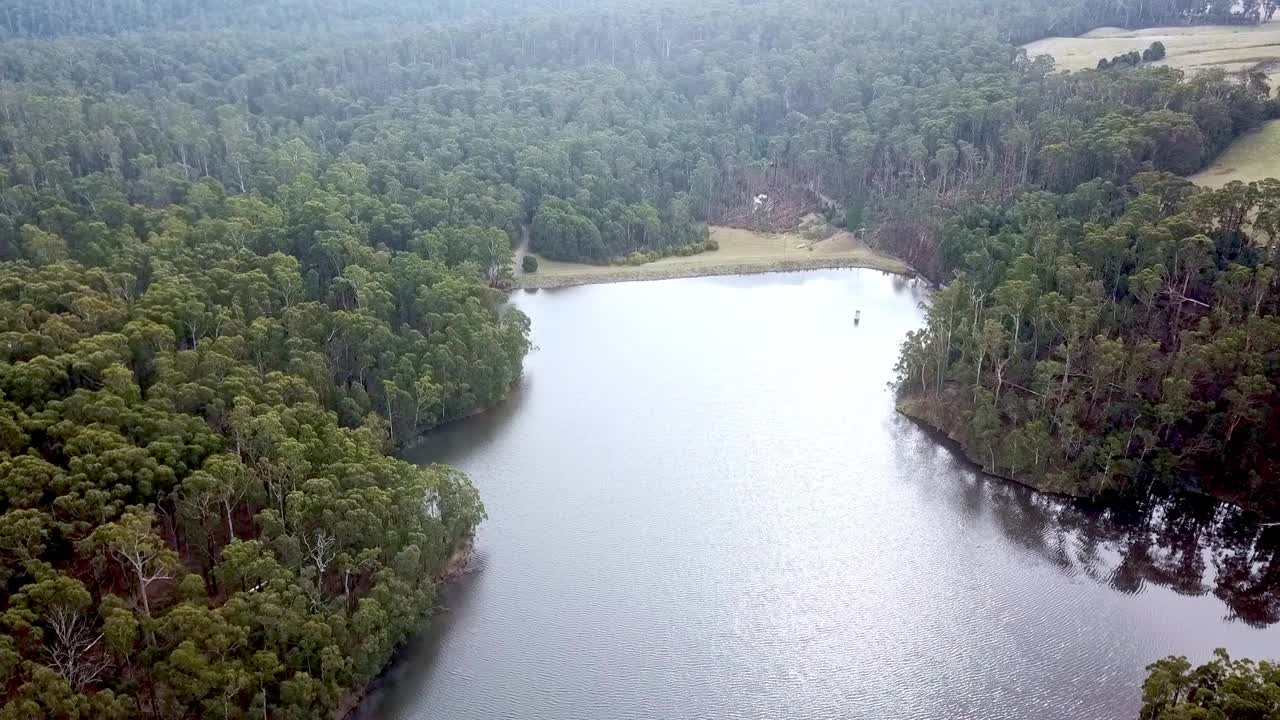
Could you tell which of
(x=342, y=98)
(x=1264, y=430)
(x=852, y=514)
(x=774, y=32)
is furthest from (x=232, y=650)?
(x=774, y=32)

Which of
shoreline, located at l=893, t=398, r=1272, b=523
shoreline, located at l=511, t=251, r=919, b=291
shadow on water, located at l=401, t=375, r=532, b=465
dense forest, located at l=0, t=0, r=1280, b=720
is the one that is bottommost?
shoreline, located at l=893, t=398, r=1272, b=523

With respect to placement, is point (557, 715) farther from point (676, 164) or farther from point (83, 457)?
point (676, 164)

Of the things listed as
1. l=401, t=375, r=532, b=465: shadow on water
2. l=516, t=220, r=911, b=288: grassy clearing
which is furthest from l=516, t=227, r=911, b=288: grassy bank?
l=401, t=375, r=532, b=465: shadow on water

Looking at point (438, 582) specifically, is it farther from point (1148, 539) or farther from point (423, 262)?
point (1148, 539)

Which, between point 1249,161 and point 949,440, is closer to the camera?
point 949,440

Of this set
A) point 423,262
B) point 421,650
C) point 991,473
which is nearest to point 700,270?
point 423,262

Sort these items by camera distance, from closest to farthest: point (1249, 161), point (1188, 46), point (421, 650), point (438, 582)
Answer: point (421, 650) → point (438, 582) → point (1249, 161) → point (1188, 46)

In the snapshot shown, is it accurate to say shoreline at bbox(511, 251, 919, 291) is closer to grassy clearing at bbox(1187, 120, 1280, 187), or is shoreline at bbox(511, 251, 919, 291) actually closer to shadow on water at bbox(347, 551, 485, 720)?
grassy clearing at bbox(1187, 120, 1280, 187)
